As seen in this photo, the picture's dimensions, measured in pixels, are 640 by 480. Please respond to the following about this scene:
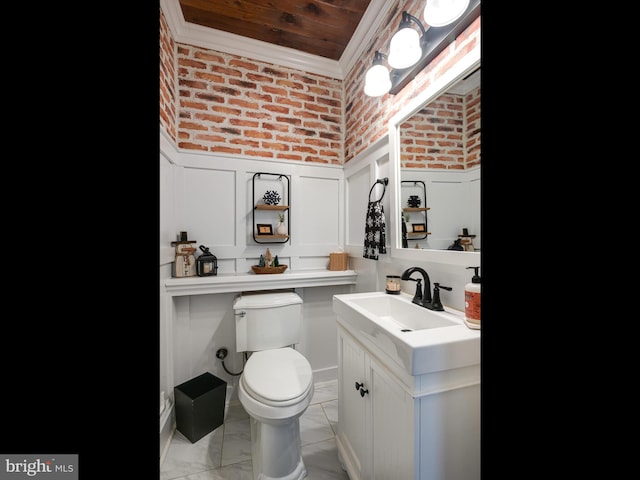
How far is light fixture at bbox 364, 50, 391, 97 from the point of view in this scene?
1510mm

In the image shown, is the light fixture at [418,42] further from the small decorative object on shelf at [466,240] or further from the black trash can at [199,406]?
the black trash can at [199,406]

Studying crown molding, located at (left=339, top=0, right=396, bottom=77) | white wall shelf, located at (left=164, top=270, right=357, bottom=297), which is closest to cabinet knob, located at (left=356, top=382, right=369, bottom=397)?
white wall shelf, located at (left=164, top=270, right=357, bottom=297)

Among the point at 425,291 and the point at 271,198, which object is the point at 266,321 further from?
the point at 425,291

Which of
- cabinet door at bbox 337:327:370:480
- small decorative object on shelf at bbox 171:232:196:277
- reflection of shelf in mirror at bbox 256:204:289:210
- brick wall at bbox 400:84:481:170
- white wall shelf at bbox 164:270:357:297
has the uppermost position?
brick wall at bbox 400:84:481:170

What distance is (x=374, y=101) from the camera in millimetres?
1752

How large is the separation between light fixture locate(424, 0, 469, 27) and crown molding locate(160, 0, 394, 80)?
0.60 meters

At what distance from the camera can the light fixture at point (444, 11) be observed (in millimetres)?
1021

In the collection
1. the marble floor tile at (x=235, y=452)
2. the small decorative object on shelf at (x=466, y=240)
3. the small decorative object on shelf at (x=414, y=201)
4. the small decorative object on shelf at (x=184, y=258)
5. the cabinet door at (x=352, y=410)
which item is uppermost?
the small decorative object on shelf at (x=414, y=201)

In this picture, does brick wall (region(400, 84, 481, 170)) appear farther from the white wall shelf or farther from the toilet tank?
the toilet tank

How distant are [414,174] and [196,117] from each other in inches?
62.0

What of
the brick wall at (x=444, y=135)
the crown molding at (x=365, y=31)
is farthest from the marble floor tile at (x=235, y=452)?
the crown molding at (x=365, y=31)
